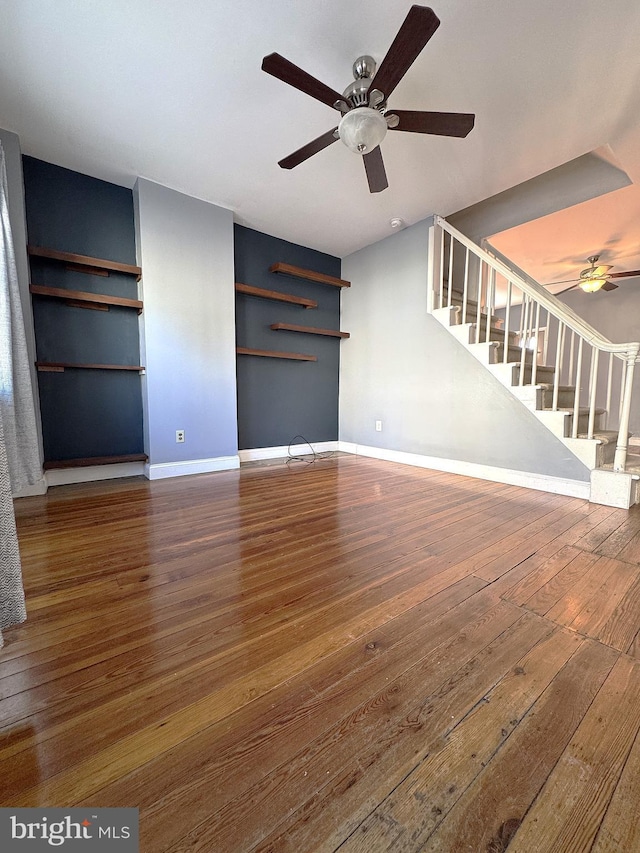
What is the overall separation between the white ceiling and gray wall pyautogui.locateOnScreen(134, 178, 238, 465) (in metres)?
0.24

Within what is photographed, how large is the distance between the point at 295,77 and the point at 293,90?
467 millimetres

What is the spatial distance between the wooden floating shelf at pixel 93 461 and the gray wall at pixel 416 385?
2420 mm

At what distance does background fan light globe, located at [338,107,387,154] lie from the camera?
1657 millimetres

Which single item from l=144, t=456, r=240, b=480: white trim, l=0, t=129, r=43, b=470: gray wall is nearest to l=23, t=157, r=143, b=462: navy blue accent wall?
l=0, t=129, r=43, b=470: gray wall

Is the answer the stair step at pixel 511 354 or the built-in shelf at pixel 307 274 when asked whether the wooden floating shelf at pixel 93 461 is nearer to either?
the built-in shelf at pixel 307 274

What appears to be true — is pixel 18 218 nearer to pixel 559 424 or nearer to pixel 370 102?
pixel 370 102

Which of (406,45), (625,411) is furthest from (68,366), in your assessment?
(625,411)

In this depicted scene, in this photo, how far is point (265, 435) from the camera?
12.5 ft

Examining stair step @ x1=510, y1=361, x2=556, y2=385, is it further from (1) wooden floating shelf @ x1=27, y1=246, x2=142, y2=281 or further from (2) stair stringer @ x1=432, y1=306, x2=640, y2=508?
(1) wooden floating shelf @ x1=27, y1=246, x2=142, y2=281

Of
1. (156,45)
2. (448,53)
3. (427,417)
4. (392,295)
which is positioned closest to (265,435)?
(427,417)

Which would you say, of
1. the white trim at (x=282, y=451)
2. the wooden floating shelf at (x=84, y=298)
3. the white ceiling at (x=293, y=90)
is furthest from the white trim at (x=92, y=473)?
the white ceiling at (x=293, y=90)

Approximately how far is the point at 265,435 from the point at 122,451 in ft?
4.62

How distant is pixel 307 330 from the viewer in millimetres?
3838

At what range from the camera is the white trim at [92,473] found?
266cm
